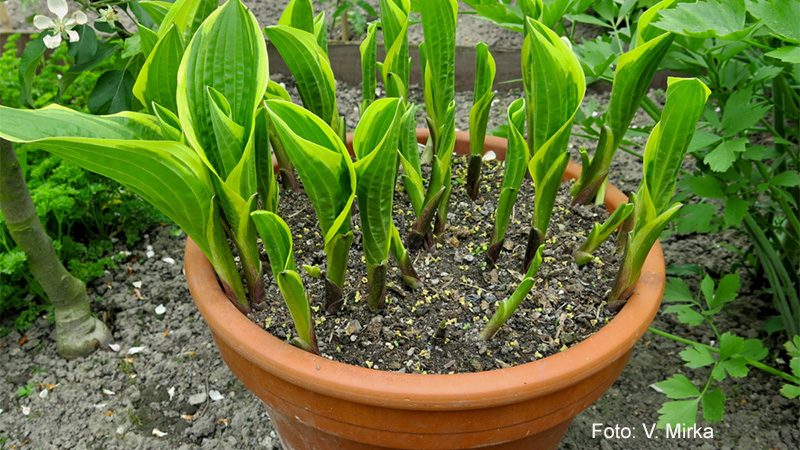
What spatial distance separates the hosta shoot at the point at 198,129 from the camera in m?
0.83

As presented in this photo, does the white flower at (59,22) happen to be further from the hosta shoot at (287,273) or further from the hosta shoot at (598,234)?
the hosta shoot at (598,234)

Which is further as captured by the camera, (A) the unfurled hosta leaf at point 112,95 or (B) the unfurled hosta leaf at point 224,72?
(A) the unfurled hosta leaf at point 112,95

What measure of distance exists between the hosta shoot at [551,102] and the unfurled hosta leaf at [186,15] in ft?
1.67

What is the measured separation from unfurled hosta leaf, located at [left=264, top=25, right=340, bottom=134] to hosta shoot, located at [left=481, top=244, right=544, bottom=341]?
455 millimetres

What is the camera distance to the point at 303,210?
52.0 inches

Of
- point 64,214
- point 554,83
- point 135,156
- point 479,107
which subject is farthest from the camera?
point 64,214

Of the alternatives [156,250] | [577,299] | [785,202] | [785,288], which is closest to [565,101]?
[577,299]

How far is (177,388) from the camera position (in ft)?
5.30

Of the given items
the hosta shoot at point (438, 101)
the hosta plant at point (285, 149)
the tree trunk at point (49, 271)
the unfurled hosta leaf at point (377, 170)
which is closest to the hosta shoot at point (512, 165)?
the hosta plant at point (285, 149)

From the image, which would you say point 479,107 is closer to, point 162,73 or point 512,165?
point 512,165

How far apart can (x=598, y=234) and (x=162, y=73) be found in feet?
2.41

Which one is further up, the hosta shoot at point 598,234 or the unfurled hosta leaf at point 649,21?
the unfurled hosta leaf at point 649,21

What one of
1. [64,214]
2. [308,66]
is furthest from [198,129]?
[64,214]

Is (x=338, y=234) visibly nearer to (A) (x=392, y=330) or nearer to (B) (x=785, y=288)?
(A) (x=392, y=330)
